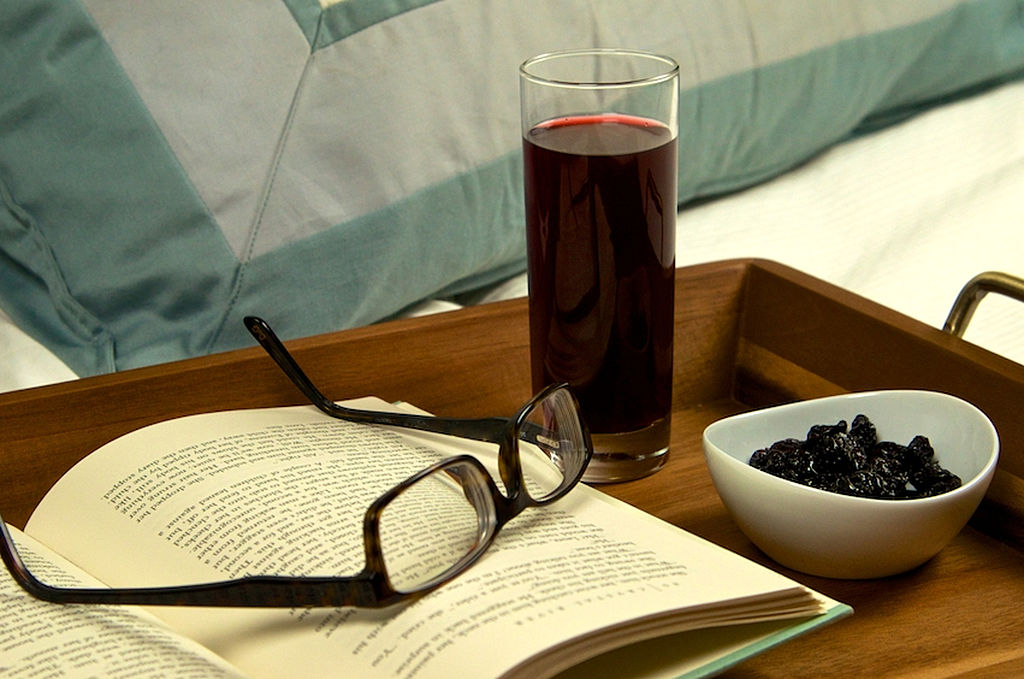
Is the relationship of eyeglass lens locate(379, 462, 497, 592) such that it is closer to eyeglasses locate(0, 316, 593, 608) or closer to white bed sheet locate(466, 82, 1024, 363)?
eyeglasses locate(0, 316, 593, 608)

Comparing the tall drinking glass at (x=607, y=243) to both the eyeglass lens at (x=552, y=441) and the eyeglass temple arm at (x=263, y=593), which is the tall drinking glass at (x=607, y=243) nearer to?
the eyeglass lens at (x=552, y=441)

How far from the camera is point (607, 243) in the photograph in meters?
0.45

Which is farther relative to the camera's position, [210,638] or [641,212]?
[641,212]

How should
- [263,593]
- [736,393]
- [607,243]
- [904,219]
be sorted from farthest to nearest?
[904,219]
[736,393]
[607,243]
[263,593]

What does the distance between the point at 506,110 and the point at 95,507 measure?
38 cm

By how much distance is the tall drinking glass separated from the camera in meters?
0.45

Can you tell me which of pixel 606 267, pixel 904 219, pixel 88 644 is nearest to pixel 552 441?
pixel 606 267

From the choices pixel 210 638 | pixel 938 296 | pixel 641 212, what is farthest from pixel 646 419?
pixel 938 296

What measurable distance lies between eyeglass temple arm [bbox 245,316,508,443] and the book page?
0.50 feet

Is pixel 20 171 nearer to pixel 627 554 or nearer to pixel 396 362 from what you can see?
pixel 396 362

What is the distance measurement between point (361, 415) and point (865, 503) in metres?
0.23

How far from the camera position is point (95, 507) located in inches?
16.8

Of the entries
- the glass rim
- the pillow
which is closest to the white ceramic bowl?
the glass rim

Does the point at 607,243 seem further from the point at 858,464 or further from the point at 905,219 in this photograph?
the point at 905,219
